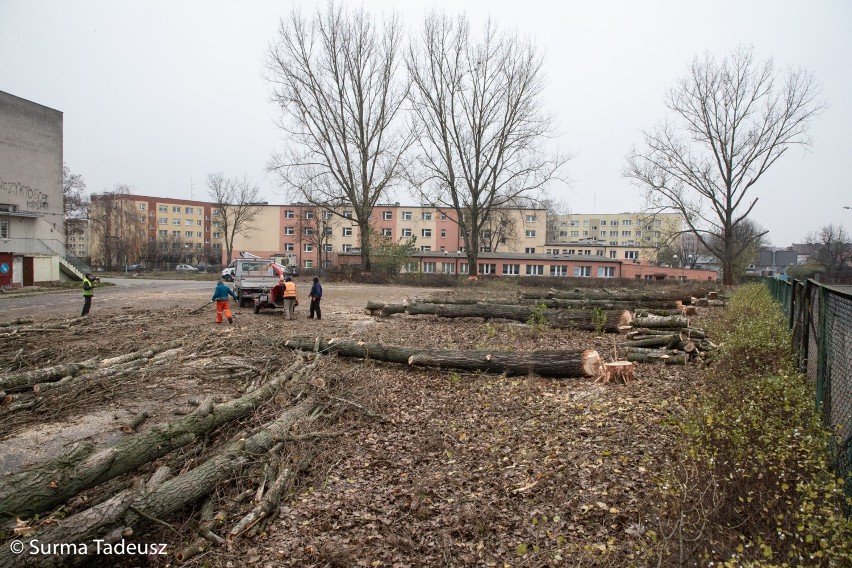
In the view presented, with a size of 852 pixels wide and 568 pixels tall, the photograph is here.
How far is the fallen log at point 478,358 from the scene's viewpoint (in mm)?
8750

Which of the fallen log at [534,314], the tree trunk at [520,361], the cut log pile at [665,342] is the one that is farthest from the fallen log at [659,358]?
the fallen log at [534,314]

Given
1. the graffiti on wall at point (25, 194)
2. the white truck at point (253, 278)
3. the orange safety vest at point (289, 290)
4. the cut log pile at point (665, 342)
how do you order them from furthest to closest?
the graffiti on wall at point (25, 194) → the white truck at point (253, 278) → the orange safety vest at point (289, 290) → the cut log pile at point (665, 342)

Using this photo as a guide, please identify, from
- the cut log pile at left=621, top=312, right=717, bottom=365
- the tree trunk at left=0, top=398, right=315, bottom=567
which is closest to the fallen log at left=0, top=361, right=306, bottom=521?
the tree trunk at left=0, top=398, right=315, bottom=567

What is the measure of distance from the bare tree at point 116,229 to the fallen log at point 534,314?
205 feet

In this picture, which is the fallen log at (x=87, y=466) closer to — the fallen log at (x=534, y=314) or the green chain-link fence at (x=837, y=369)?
the green chain-link fence at (x=837, y=369)

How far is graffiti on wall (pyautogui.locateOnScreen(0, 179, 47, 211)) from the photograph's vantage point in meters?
31.2

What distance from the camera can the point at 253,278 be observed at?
1883 cm

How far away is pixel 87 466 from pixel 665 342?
32.8 ft

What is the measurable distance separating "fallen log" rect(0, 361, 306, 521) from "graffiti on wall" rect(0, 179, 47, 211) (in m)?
35.0

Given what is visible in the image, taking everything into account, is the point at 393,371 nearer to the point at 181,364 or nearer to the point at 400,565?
the point at 181,364

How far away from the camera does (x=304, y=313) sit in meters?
17.9

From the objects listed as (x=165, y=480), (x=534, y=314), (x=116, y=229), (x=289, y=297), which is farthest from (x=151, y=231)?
(x=165, y=480)

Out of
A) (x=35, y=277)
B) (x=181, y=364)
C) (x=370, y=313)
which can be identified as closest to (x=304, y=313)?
(x=370, y=313)

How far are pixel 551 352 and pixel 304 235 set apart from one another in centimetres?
6487
